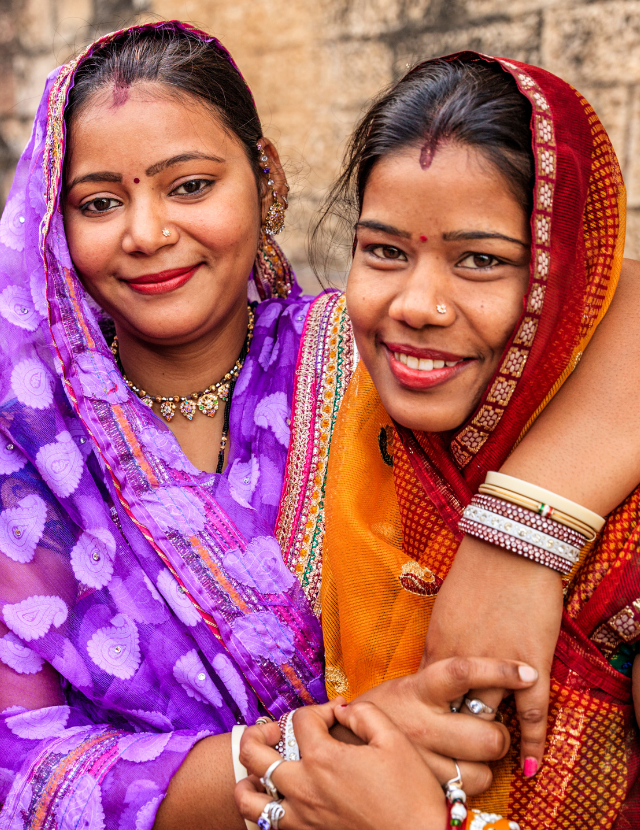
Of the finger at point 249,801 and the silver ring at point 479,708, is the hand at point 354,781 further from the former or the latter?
the silver ring at point 479,708

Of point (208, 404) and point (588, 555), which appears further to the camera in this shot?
point (208, 404)

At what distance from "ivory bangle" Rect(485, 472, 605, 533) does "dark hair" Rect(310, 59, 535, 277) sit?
0.42 m

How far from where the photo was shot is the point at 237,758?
1.44m

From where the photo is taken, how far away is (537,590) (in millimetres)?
1226

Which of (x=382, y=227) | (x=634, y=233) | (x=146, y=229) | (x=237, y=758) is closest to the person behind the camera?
(x=382, y=227)

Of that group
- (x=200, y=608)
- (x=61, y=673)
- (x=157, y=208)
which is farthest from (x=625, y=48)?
(x=61, y=673)

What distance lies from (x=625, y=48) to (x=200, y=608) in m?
2.35

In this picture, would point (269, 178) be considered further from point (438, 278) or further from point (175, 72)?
point (438, 278)

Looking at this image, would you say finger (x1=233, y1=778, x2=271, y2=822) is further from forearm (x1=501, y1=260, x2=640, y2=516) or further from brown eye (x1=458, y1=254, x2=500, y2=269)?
brown eye (x1=458, y1=254, x2=500, y2=269)

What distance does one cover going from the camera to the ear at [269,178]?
6.39 feet

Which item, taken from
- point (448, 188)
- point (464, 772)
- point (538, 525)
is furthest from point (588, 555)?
point (448, 188)

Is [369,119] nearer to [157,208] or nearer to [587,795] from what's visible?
[157,208]

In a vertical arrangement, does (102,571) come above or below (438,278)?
below

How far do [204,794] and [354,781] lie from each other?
358 millimetres
